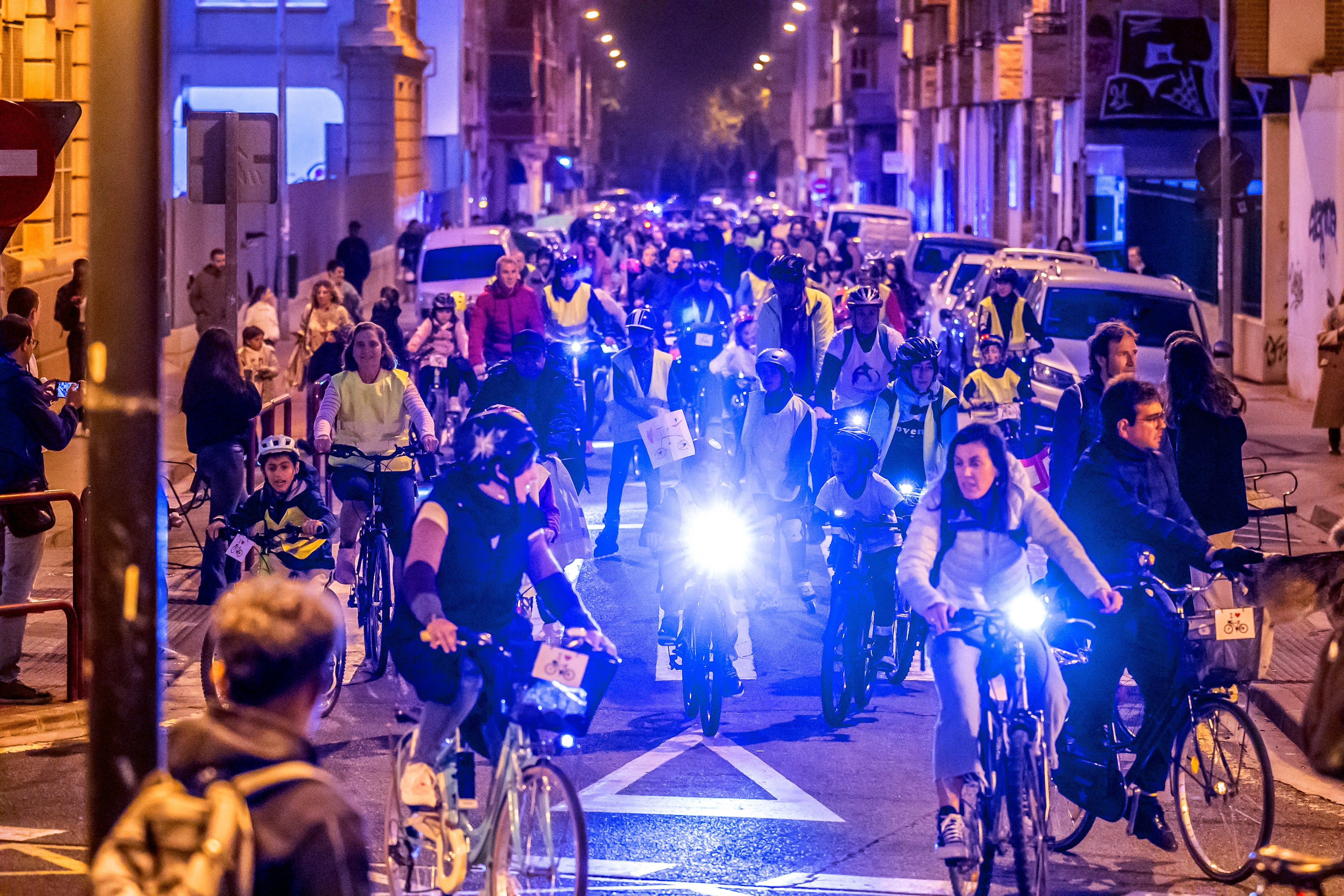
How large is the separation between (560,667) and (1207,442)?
13.9ft

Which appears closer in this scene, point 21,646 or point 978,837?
point 978,837

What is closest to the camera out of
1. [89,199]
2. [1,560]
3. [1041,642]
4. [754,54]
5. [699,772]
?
[89,199]

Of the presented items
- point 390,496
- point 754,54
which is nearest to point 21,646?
point 390,496

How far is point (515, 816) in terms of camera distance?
5.80 m

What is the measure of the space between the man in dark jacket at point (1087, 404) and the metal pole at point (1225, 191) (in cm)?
1370

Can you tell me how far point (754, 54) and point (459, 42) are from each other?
101 metres

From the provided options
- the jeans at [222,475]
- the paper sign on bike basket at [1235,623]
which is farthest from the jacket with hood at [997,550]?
the jeans at [222,475]

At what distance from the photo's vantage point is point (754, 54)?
162625mm

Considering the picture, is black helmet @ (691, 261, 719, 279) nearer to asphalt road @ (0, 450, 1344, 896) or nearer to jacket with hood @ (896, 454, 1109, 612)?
asphalt road @ (0, 450, 1344, 896)

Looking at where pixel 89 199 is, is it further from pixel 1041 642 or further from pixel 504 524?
pixel 1041 642

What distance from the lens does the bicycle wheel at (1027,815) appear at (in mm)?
6105

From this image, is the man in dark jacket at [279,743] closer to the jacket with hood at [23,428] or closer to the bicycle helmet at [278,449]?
the bicycle helmet at [278,449]

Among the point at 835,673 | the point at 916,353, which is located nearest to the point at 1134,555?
the point at 835,673

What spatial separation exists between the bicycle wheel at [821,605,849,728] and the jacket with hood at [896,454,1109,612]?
2452mm
